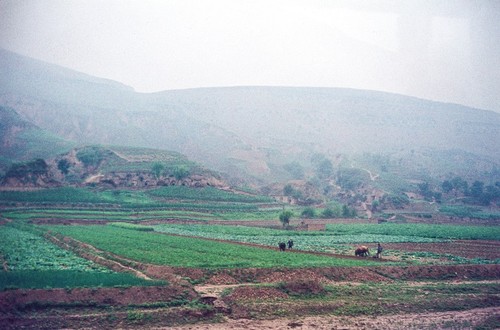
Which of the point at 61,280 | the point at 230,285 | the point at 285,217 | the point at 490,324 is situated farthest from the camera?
the point at 285,217

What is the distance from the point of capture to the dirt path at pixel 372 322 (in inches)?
826

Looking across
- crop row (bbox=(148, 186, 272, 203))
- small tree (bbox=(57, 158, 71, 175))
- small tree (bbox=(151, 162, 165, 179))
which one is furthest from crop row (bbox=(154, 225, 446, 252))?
small tree (bbox=(57, 158, 71, 175))

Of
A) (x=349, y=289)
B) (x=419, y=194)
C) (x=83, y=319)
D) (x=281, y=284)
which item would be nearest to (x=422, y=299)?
(x=349, y=289)

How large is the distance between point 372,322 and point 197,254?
1657cm

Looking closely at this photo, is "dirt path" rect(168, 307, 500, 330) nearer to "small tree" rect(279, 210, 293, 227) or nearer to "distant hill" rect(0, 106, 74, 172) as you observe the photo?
"small tree" rect(279, 210, 293, 227)

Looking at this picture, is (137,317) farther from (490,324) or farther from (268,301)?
(490,324)

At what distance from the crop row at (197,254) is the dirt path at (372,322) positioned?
8.21 m

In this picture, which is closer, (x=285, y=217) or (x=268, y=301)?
(x=268, y=301)

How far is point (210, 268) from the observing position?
28.6 m

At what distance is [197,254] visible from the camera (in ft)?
116

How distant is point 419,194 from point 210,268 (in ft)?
354

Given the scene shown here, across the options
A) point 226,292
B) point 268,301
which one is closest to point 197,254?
point 226,292

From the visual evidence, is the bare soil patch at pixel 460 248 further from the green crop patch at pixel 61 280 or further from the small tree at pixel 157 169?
the small tree at pixel 157 169

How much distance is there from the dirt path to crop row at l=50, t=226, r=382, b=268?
8.21m
